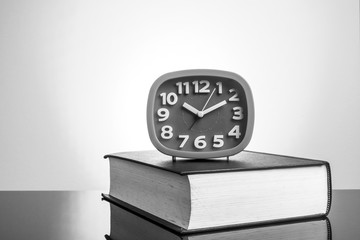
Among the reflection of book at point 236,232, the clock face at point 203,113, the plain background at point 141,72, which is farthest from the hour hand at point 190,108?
the plain background at point 141,72

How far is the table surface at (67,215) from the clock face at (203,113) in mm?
202

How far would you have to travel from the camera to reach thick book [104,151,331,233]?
81cm

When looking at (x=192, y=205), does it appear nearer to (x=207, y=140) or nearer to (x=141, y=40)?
(x=207, y=140)

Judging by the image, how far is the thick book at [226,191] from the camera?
2.66 feet

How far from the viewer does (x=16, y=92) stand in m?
2.46

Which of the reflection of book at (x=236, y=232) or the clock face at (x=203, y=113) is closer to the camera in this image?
the reflection of book at (x=236, y=232)

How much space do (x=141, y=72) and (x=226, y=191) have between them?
175cm

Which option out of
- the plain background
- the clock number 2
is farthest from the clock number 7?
the plain background

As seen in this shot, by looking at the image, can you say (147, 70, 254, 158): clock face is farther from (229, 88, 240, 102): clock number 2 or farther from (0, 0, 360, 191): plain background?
(0, 0, 360, 191): plain background

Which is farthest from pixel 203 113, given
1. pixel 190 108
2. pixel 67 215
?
pixel 67 215

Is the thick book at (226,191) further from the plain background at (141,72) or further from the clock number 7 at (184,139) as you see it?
the plain background at (141,72)

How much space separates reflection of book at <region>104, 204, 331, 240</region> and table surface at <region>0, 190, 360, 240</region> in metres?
0.02

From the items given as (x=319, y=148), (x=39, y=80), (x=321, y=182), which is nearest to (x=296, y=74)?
(x=319, y=148)

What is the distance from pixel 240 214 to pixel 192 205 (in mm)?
100
